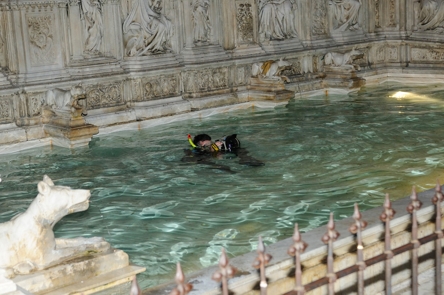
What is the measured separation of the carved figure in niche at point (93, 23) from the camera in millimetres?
13109

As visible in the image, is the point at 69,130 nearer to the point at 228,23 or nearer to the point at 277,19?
the point at 228,23

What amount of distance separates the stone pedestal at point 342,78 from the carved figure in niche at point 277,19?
3.46ft

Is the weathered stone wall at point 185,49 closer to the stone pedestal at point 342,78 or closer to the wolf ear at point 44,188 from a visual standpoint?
the stone pedestal at point 342,78

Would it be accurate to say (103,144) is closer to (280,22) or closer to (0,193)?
(0,193)

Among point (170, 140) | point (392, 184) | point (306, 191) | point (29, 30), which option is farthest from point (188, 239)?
point (29, 30)

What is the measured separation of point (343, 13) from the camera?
17453 millimetres

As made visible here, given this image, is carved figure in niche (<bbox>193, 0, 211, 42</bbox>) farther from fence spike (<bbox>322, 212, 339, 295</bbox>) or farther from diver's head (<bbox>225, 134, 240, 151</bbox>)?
fence spike (<bbox>322, 212, 339, 295</bbox>)

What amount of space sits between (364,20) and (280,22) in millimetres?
2853

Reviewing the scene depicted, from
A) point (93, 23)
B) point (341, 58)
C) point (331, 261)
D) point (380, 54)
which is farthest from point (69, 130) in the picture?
point (380, 54)

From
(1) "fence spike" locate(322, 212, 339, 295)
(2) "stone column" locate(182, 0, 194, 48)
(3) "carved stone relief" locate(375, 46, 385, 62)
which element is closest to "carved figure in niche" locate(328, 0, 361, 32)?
(3) "carved stone relief" locate(375, 46, 385, 62)

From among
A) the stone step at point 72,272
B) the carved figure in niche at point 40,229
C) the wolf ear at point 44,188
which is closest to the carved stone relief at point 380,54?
the stone step at point 72,272

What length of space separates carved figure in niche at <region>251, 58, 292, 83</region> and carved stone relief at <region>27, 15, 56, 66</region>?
3.98 m

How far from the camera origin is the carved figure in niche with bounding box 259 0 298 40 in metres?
15.7

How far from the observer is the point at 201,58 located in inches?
573
